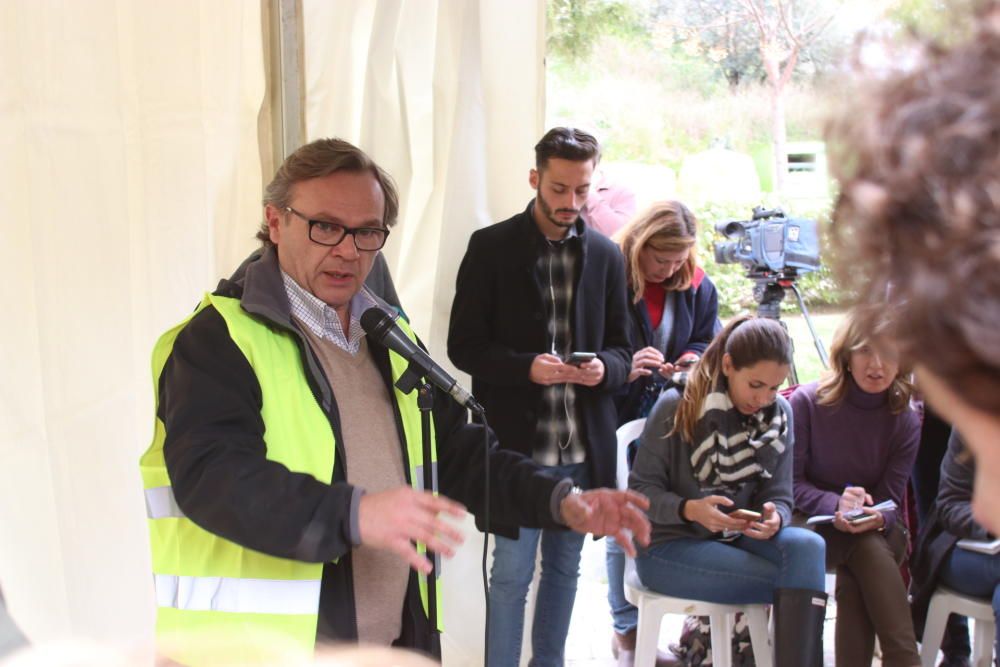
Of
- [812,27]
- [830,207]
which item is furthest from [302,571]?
[812,27]

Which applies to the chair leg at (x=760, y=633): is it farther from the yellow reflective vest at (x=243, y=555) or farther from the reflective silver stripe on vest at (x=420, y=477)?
the yellow reflective vest at (x=243, y=555)

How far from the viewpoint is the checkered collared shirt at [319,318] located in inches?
78.8

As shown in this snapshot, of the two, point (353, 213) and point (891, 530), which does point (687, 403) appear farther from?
point (353, 213)

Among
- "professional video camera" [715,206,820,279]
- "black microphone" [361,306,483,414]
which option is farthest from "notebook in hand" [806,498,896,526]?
"black microphone" [361,306,483,414]

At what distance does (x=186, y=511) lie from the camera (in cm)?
167

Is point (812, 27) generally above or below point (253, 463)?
above

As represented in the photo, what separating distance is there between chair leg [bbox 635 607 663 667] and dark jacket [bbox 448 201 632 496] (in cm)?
41

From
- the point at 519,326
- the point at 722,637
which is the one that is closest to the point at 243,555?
the point at 519,326

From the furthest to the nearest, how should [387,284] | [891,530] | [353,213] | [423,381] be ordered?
1. [891,530]
2. [387,284]
3. [353,213]
4. [423,381]

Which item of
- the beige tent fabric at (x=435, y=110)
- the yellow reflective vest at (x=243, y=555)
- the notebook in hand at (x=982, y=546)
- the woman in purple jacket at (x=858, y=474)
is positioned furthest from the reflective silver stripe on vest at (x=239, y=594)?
the notebook in hand at (x=982, y=546)

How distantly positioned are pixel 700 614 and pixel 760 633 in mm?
180

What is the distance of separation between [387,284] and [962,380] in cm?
199

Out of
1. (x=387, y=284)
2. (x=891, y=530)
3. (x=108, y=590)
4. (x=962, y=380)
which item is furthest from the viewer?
(x=891, y=530)

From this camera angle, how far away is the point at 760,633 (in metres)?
3.14
